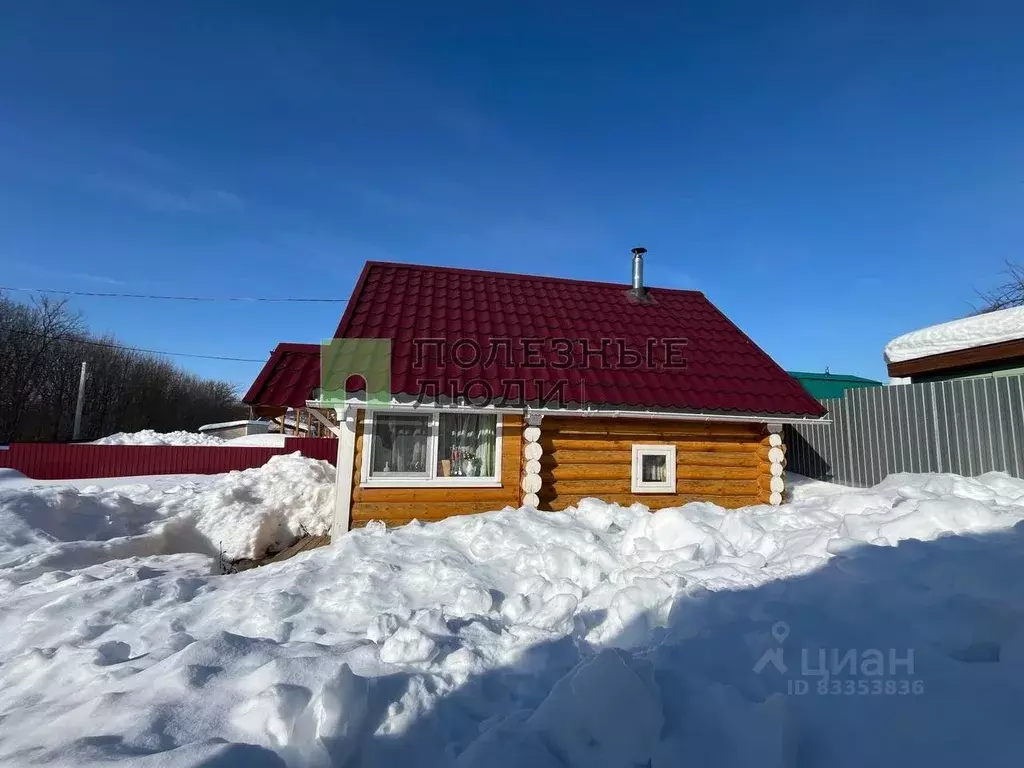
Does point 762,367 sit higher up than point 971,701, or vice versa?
point 762,367

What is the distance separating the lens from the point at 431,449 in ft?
21.2

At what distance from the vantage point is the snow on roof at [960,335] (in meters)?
7.80

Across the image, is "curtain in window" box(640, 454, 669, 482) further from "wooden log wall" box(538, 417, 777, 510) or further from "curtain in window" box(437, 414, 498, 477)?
"curtain in window" box(437, 414, 498, 477)

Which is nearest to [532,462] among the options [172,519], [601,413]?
[601,413]

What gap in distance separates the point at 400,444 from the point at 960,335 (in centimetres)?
1008

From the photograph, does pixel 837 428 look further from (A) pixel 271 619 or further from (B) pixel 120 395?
(B) pixel 120 395

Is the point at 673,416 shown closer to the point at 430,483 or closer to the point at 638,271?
the point at 430,483

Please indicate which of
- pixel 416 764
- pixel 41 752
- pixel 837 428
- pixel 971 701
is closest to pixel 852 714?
pixel 971 701

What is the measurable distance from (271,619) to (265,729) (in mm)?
1699

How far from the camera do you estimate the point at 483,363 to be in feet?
22.7

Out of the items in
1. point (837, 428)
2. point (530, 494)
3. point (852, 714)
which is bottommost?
point (852, 714)

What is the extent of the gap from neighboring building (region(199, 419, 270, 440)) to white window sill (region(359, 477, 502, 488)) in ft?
112

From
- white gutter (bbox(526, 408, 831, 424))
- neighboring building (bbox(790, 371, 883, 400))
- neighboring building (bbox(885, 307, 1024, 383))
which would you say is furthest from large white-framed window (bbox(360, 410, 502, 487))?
neighboring building (bbox(790, 371, 883, 400))

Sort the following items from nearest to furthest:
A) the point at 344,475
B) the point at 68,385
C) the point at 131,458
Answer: the point at 344,475, the point at 131,458, the point at 68,385
